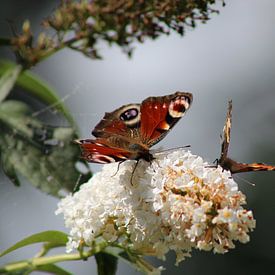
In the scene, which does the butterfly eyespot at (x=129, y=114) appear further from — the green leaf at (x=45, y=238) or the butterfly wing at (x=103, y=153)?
the green leaf at (x=45, y=238)

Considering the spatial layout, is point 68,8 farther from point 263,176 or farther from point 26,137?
point 263,176

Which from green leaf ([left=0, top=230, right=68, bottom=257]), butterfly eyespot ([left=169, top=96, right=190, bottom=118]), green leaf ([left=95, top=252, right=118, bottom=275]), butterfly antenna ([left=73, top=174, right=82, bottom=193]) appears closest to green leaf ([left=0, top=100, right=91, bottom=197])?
butterfly antenna ([left=73, top=174, right=82, bottom=193])

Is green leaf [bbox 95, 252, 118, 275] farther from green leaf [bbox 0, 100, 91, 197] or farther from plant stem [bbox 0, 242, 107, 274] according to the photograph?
green leaf [bbox 0, 100, 91, 197]

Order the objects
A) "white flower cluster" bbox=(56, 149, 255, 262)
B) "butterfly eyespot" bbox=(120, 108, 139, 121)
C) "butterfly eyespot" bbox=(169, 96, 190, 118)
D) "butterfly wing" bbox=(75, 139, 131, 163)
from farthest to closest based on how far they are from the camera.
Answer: "butterfly eyespot" bbox=(120, 108, 139, 121) → "butterfly eyespot" bbox=(169, 96, 190, 118) → "butterfly wing" bbox=(75, 139, 131, 163) → "white flower cluster" bbox=(56, 149, 255, 262)

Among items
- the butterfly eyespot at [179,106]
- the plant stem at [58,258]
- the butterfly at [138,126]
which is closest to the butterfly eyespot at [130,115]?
the butterfly at [138,126]

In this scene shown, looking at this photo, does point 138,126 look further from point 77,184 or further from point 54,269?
point 54,269

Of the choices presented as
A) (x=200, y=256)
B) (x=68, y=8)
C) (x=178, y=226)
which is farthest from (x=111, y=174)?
(x=200, y=256)
